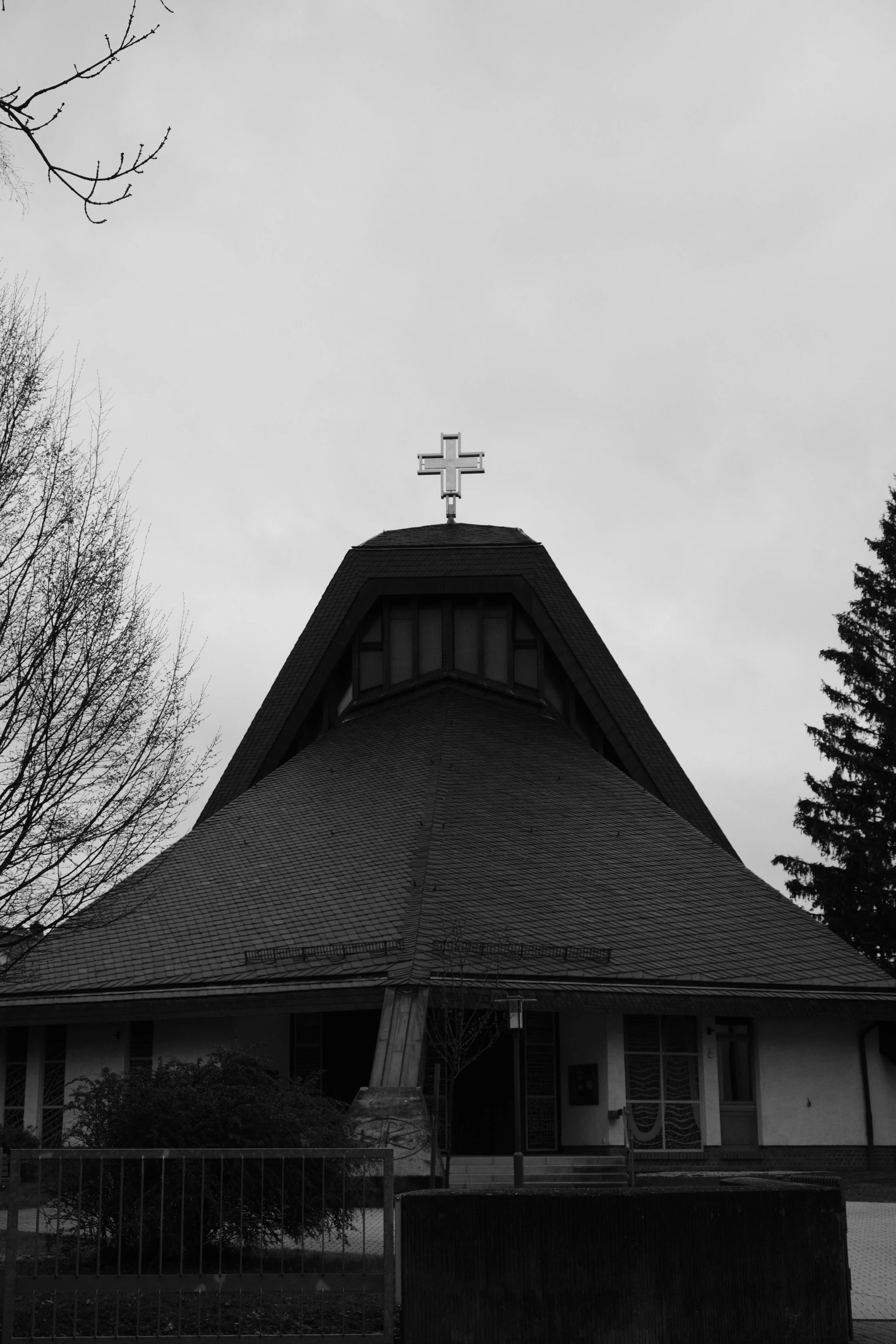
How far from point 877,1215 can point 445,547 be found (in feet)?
61.8

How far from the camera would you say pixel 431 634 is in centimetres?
3372

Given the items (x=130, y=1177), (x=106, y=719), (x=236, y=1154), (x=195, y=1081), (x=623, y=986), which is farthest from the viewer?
(x=623, y=986)

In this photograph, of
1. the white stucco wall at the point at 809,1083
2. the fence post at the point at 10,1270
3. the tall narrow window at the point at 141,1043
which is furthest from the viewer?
the tall narrow window at the point at 141,1043

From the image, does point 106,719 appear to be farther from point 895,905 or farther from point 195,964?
point 895,905

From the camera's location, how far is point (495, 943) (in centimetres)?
2333

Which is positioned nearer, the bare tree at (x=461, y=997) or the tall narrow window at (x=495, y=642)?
the bare tree at (x=461, y=997)

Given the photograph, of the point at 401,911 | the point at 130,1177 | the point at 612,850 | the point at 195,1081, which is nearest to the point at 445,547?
the point at 612,850

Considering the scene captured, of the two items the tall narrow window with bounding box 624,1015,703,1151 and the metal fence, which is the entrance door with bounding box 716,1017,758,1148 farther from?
the metal fence

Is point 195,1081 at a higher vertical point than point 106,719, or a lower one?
lower

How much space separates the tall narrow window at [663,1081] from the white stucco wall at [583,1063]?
15.5 inches

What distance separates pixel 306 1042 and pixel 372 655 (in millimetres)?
10413

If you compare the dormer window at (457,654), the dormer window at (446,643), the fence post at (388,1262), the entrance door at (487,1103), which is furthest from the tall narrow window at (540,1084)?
the fence post at (388,1262)

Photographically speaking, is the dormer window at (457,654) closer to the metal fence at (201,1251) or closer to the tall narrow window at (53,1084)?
the tall narrow window at (53,1084)

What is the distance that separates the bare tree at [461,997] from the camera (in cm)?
2098
